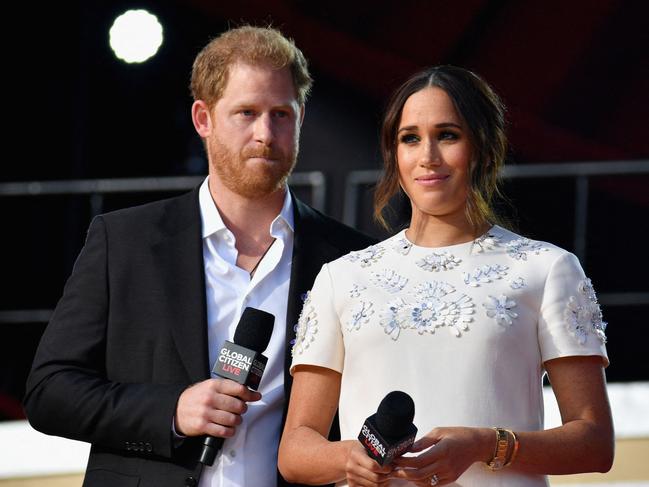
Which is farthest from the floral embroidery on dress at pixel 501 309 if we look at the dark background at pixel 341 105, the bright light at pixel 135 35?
the bright light at pixel 135 35

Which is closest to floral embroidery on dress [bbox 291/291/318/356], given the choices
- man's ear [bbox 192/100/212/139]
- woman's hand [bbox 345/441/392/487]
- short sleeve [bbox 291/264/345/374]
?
short sleeve [bbox 291/264/345/374]

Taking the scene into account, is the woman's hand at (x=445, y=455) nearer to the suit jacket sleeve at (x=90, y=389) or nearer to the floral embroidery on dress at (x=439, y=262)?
the floral embroidery on dress at (x=439, y=262)

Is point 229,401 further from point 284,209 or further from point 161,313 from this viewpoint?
point 284,209

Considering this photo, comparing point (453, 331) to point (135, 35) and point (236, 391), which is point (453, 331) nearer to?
point (236, 391)

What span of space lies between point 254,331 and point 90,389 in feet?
1.87

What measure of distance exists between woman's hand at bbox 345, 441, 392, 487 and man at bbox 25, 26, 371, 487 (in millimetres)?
535

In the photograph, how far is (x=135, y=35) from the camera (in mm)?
5883

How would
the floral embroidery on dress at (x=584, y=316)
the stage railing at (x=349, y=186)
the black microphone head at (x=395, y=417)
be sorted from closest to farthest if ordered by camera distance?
1. the black microphone head at (x=395, y=417)
2. the floral embroidery on dress at (x=584, y=316)
3. the stage railing at (x=349, y=186)

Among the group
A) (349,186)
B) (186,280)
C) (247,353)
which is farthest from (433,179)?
(349,186)

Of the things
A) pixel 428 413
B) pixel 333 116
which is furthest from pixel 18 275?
pixel 428 413

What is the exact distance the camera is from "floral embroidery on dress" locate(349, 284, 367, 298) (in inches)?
107

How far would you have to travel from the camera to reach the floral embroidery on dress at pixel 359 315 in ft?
8.75

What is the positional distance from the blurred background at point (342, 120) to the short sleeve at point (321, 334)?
8.60 ft

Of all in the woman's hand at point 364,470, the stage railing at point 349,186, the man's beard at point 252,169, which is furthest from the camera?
the stage railing at point 349,186
